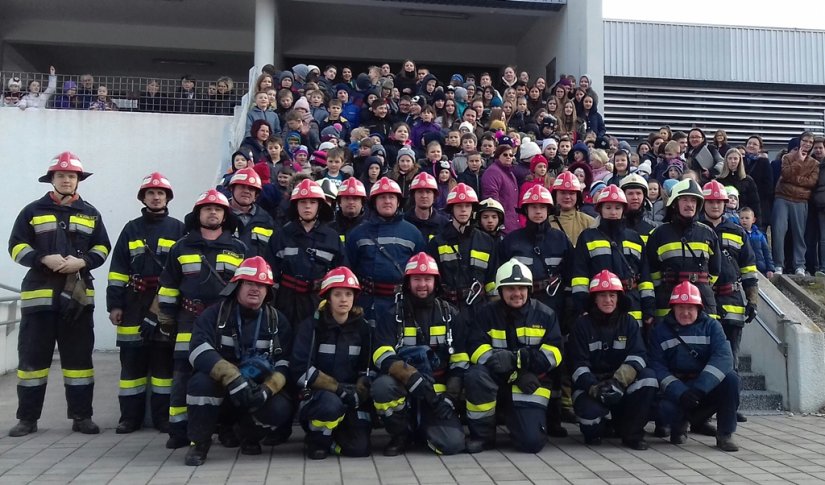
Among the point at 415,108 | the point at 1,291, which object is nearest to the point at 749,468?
the point at 415,108

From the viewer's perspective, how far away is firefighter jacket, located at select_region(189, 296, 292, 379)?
214 inches

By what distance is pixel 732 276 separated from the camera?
6734mm

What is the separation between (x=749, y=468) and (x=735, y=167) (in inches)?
209

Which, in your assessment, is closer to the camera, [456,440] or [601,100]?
[456,440]

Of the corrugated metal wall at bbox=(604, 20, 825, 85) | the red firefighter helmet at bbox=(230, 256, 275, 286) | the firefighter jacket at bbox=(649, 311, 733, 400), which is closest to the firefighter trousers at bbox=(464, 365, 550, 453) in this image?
the firefighter jacket at bbox=(649, 311, 733, 400)

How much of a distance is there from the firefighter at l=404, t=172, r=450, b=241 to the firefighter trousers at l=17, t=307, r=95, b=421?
309cm

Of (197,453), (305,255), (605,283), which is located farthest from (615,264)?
(197,453)

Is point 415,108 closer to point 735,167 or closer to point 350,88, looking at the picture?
point 350,88

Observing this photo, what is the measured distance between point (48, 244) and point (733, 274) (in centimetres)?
621

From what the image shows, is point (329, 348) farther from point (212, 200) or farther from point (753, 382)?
point (753, 382)

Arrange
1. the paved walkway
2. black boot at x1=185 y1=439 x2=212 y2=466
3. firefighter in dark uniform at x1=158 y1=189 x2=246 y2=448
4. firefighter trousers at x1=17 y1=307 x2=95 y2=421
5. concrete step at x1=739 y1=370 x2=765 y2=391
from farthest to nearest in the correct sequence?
concrete step at x1=739 y1=370 x2=765 y2=391, firefighter trousers at x1=17 y1=307 x2=95 y2=421, firefighter in dark uniform at x1=158 y1=189 x2=246 y2=448, black boot at x1=185 y1=439 x2=212 y2=466, the paved walkway

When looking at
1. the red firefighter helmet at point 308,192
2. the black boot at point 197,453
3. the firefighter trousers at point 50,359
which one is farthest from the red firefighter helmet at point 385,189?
the firefighter trousers at point 50,359

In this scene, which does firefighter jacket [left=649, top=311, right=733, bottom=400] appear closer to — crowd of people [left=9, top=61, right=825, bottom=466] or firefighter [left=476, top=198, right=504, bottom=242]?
crowd of people [left=9, top=61, right=825, bottom=466]

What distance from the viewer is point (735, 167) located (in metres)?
9.43
